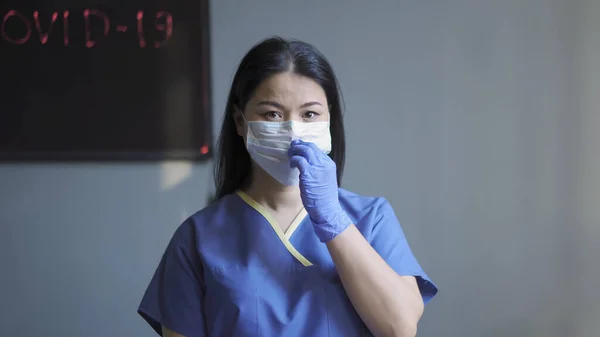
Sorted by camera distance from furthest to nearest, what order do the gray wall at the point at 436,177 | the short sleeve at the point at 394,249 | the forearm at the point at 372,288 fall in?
the gray wall at the point at 436,177 < the short sleeve at the point at 394,249 < the forearm at the point at 372,288

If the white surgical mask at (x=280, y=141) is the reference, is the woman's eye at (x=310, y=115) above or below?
above

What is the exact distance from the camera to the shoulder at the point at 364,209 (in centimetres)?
110

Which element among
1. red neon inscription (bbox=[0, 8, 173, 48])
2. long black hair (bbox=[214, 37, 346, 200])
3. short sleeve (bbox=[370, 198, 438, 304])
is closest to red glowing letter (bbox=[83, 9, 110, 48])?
red neon inscription (bbox=[0, 8, 173, 48])

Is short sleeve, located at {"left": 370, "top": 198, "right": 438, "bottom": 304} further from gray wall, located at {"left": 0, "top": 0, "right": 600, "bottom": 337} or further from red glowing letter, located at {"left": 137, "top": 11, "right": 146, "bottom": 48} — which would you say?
red glowing letter, located at {"left": 137, "top": 11, "right": 146, "bottom": 48}

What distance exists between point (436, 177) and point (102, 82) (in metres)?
1.16

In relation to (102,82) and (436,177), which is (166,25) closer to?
(102,82)

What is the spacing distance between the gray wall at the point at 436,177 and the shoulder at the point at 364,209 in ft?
2.40

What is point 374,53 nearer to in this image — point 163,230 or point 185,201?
point 185,201

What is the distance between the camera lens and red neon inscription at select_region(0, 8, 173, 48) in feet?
6.16

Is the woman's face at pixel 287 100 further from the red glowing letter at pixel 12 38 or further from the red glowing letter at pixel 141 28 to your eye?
the red glowing letter at pixel 12 38

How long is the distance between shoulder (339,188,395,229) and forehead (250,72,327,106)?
0.22m

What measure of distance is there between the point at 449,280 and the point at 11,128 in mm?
1560

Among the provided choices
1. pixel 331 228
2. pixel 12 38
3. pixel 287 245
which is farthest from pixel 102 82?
pixel 331 228

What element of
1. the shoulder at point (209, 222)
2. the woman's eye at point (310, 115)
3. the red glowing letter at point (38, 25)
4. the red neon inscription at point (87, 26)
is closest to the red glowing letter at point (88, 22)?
the red neon inscription at point (87, 26)
